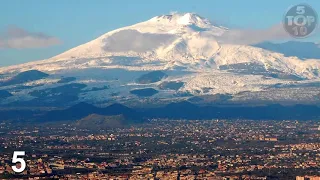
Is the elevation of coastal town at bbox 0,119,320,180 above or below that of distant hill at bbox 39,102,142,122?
below

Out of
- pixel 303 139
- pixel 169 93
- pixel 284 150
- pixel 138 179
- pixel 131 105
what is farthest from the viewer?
pixel 169 93

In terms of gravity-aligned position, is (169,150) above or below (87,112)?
below

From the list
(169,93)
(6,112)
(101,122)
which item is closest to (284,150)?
(101,122)

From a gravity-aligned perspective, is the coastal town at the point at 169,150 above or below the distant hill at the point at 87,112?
below

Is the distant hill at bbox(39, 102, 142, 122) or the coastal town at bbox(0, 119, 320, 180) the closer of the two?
the coastal town at bbox(0, 119, 320, 180)

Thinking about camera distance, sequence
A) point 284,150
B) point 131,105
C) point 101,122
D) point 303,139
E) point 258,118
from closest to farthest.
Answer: point 284,150 < point 303,139 < point 101,122 < point 258,118 < point 131,105

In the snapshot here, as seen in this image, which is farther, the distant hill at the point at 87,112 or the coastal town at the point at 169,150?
the distant hill at the point at 87,112

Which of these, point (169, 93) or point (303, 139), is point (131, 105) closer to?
point (169, 93)

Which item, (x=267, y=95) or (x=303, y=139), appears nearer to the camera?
(x=303, y=139)

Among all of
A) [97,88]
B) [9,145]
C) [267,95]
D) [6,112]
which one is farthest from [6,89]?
[9,145]

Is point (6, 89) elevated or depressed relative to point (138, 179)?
elevated

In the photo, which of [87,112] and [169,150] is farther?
[87,112]
